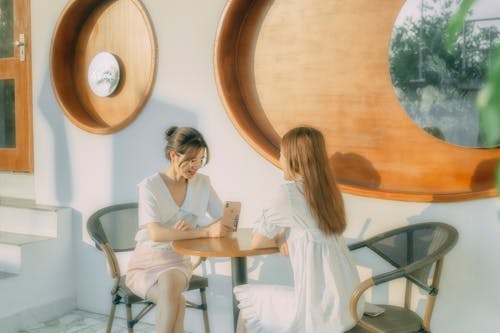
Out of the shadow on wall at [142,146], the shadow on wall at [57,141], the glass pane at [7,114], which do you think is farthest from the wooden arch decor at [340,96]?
the glass pane at [7,114]

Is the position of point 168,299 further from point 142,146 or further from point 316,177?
point 142,146

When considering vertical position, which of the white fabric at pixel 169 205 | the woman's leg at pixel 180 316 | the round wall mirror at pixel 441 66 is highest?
the round wall mirror at pixel 441 66

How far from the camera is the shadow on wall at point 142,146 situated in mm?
3605

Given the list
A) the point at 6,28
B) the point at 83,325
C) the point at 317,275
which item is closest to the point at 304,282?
the point at 317,275

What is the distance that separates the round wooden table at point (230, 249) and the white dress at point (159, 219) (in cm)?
25

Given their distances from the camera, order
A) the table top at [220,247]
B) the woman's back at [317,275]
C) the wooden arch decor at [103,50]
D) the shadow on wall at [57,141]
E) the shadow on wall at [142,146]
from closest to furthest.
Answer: the woman's back at [317,275] → the table top at [220,247] → the shadow on wall at [142,146] → the wooden arch decor at [103,50] → the shadow on wall at [57,141]

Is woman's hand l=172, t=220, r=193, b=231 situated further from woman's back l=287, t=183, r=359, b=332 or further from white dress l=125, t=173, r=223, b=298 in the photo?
woman's back l=287, t=183, r=359, b=332

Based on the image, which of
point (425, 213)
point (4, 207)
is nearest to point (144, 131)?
point (4, 207)

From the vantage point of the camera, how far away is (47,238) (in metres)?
3.98

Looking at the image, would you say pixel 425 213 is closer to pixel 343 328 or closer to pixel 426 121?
pixel 426 121

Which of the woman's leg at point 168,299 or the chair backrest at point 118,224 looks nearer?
the woman's leg at point 168,299

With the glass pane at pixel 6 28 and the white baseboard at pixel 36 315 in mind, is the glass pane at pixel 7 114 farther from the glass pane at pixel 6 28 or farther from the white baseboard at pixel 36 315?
the white baseboard at pixel 36 315

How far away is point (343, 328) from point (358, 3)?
171 centimetres

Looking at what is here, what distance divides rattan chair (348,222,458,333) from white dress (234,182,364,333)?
96 millimetres
